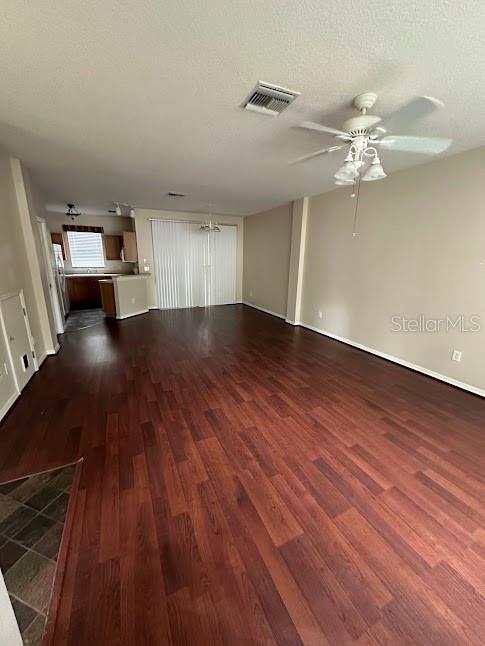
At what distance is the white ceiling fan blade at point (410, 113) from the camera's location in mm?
1616

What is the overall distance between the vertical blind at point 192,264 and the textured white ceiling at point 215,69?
12.7ft

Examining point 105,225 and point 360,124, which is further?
point 105,225

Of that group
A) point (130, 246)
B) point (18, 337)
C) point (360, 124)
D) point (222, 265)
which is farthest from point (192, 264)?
point (360, 124)

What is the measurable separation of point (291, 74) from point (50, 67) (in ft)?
4.91

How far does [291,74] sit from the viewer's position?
160cm

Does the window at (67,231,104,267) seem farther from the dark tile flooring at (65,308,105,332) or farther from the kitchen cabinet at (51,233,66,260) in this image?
the dark tile flooring at (65,308,105,332)

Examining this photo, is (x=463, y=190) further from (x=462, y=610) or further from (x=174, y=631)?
(x=174, y=631)

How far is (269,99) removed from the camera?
1865 mm

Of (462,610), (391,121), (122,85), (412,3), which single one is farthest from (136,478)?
(391,121)

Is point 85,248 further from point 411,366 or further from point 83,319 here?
point 411,366

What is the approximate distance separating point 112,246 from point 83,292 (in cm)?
162

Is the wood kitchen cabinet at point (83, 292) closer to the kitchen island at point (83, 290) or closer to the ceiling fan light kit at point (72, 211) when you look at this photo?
the kitchen island at point (83, 290)

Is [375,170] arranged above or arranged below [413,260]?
above

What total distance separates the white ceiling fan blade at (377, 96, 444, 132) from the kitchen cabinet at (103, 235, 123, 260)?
737 cm
